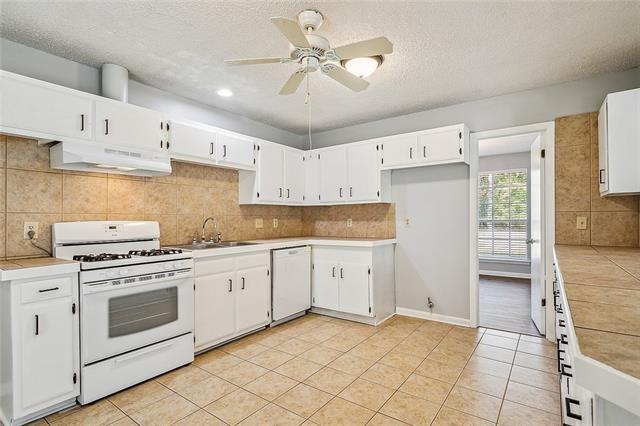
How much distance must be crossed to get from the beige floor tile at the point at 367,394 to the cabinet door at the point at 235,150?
2.52 m

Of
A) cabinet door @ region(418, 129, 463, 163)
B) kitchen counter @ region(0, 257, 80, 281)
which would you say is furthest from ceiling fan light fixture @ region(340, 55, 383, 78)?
kitchen counter @ region(0, 257, 80, 281)

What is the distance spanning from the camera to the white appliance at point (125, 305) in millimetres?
2232

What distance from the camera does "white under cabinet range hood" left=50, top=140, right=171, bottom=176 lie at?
94.7 inches

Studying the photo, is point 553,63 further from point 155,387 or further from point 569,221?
point 155,387

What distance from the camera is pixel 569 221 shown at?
3191 millimetres

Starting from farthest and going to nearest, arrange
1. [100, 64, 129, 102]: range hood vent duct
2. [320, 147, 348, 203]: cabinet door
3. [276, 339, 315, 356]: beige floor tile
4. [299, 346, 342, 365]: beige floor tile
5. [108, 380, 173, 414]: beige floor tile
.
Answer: [320, 147, 348, 203]: cabinet door < [276, 339, 315, 356]: beige floor tile < [299, 346, 342, 365]: beige floor tile < [100, 64, 129, 102]: range hood vent duct < [108, 380, 173, 414]: beige floor tile

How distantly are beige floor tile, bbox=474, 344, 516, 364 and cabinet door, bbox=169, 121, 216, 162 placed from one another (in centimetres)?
323

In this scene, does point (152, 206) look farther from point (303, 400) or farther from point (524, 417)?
point (524, 417)

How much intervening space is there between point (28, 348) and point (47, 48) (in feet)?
7.13

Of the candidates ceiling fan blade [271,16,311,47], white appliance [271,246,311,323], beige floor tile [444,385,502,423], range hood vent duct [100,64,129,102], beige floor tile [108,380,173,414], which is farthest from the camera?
white appliance [271,246,311,323]

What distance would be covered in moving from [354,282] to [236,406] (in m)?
1.99

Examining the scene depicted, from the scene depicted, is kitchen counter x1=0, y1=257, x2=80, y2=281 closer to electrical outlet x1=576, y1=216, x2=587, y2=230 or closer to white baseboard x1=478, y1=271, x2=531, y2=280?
electrical outlet x1=576, y1=216, x2=587, y2=230

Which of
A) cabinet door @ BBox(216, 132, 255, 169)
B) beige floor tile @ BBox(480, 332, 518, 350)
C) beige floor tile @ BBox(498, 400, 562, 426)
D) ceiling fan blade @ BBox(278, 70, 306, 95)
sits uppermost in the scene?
ceiling fan blade @ BBox(278, 70, 306, 95)

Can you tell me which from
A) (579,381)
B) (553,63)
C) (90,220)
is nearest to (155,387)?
(90,220)
